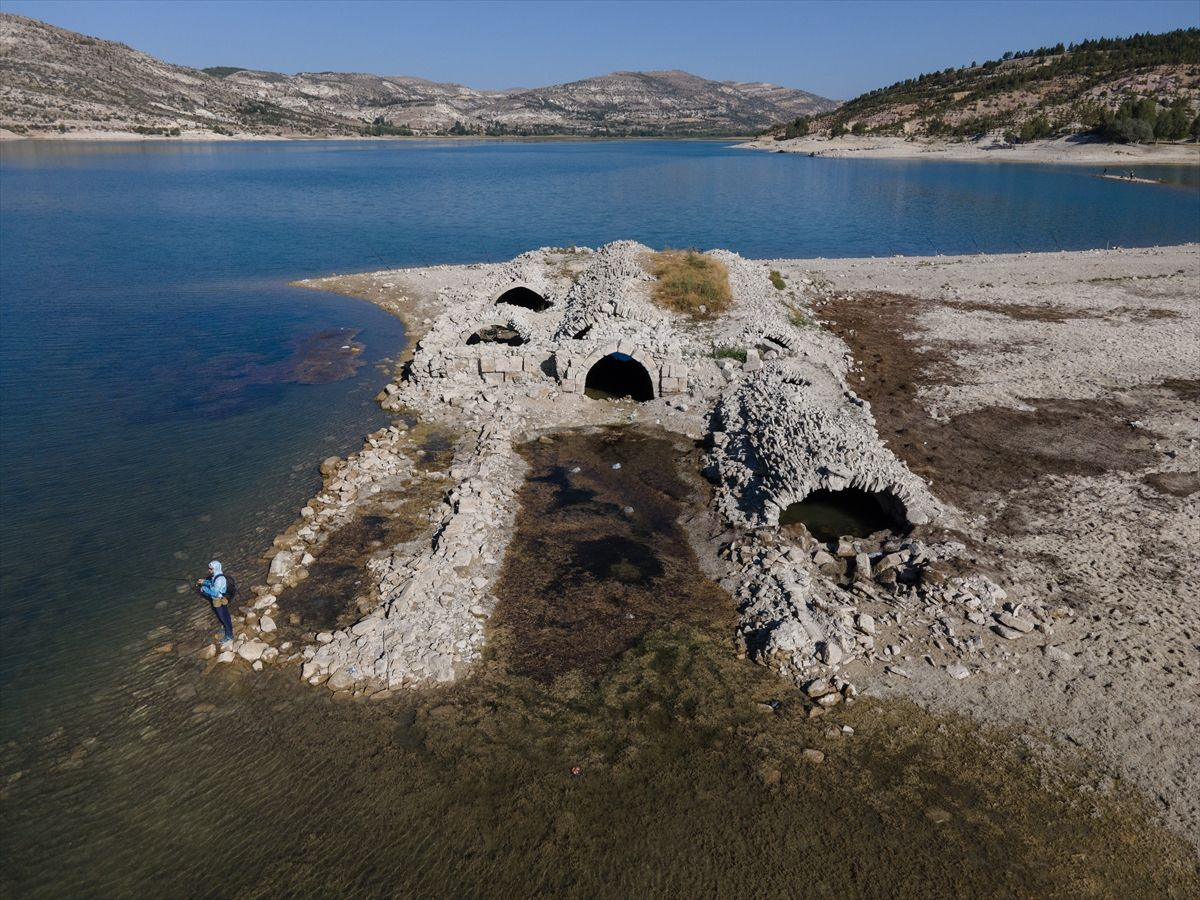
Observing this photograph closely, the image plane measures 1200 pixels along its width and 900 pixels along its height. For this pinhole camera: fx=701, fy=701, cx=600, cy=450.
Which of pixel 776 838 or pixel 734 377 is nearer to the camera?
pixel 776 838

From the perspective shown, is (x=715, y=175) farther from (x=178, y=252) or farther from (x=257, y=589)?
(x=257, y=589)

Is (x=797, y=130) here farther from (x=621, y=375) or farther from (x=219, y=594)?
(x=219, y=594)

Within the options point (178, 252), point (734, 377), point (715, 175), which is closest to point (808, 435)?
point (734, 377)

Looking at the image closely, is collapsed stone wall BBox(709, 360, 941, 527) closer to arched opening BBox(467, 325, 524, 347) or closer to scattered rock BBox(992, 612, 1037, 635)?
scattered rock BBox(992, 612, 1037, 635)

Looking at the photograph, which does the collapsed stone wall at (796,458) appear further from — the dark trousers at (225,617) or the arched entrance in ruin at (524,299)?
the arched entrance in ruin at (524,299)

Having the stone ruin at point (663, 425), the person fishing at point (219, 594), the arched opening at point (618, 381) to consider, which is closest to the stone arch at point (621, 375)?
the arched opening at point (618, 381)

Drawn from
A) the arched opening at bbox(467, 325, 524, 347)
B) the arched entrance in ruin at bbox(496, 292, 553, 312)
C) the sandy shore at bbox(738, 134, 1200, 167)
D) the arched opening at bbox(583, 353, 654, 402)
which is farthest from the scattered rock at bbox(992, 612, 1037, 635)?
the sandy shore at bbox(738, 134, 1200, 167)
